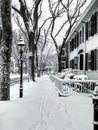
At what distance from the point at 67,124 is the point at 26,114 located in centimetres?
178

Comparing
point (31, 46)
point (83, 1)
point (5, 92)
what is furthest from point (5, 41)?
point (83, 1)

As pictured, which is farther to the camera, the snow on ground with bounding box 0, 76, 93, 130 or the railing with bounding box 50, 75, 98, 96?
the railing with bounding box 50, 75, 98, 96

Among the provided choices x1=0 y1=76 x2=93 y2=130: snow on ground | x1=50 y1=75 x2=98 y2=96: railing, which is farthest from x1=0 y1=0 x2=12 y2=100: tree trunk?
x1=50 y1=75 x2=98 y2=96: railing

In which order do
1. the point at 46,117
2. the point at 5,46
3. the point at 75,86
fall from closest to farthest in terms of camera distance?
the point at 46,117 < the point at 5,46 < the point at 75,86

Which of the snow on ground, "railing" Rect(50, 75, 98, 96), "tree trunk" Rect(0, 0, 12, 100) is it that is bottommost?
the snow on ground

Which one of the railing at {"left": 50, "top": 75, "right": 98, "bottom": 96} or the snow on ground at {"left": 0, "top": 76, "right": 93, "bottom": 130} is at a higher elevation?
the railing at {"left": 50, "top": 75, "right": 98, "bottom": 96}

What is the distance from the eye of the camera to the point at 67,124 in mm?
8367

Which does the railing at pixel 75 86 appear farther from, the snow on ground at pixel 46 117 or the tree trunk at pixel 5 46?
the snow on ground at pixel 46 117

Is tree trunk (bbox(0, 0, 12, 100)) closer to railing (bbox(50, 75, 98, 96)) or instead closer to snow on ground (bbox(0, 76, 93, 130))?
snow on ground (bbox(0, 76, 93, 130))

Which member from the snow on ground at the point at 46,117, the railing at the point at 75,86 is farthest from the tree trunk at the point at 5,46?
the railing at the point at 75,86

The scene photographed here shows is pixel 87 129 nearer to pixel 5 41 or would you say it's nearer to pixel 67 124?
pixel 67 124

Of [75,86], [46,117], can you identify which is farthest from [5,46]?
[75,86]

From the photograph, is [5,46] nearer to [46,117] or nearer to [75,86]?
[46,117]

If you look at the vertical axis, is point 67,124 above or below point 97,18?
below
